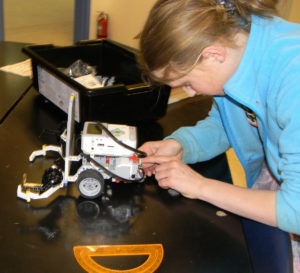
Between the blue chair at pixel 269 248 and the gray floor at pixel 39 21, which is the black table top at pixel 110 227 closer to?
the blue chair at pixel 269 248

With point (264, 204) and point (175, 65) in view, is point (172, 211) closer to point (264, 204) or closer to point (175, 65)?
point (264, 204)

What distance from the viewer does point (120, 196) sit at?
2.79ft

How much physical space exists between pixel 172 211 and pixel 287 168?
0.80 ft

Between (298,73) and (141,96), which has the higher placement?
(298,73)

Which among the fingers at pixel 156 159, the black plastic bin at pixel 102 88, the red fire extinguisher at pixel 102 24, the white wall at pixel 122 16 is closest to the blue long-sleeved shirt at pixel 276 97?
the fingers at pixel 156 159

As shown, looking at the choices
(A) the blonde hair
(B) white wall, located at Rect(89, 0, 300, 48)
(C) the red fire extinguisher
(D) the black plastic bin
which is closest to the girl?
(A) the blonde hair

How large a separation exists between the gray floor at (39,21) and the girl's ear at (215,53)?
10.3 feet

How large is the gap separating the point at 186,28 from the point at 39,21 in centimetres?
387

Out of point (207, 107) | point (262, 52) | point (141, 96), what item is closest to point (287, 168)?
point (262, 52)

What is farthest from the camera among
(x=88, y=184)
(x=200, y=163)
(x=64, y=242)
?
(x=200, y=163)

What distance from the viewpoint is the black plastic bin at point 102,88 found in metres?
1.04

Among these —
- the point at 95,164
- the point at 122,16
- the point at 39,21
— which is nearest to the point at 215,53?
the point at 95,164

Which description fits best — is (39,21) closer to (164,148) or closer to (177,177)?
(164,148)

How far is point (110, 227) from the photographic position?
0.76m
